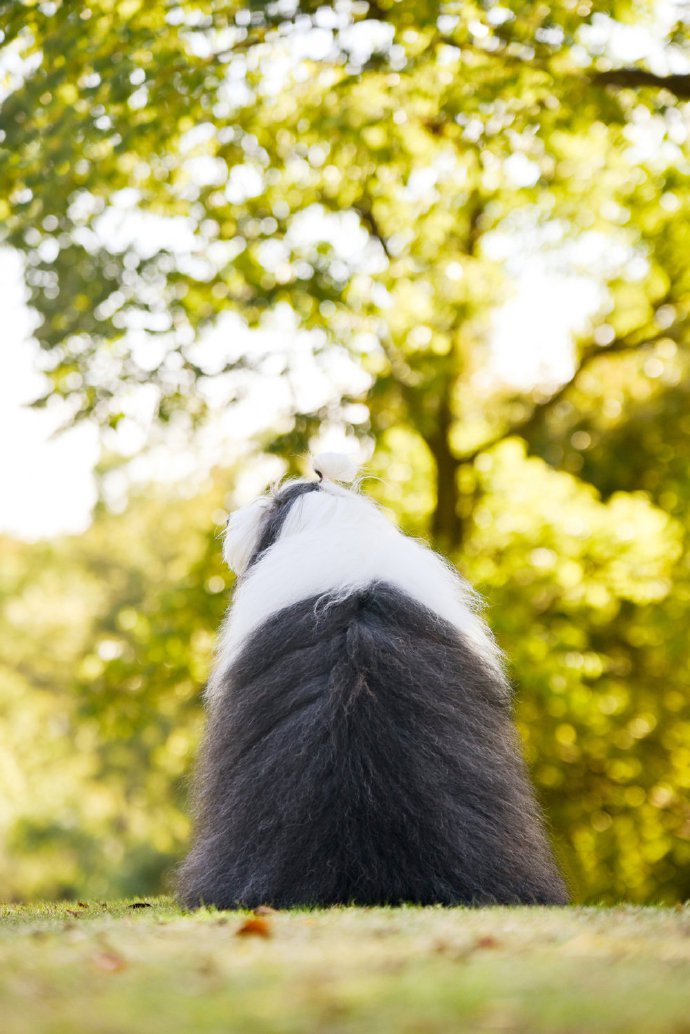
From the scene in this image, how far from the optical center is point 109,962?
2426mm

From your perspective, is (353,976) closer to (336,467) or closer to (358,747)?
(358,747)

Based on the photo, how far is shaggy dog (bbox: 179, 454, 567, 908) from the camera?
12.5ft

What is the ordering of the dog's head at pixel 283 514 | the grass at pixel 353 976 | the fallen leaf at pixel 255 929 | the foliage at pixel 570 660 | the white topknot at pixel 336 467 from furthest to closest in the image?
the foliage at pixel 570 660 → the white topknot at pixel 336 467 → the dog's head at pixel 283 514 → the fallen leaf at pixel 255 929 → the grass at pixel 353 976

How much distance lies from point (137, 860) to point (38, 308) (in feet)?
57.6

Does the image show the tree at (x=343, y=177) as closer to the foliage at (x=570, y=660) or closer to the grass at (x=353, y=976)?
the foliage at (x=570, y=660)

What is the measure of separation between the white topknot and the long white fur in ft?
1.01

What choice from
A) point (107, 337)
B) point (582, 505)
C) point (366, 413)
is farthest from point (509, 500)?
point (107, 337)

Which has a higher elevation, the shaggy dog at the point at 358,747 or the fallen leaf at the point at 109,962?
the fallen leaf at the point at 109,962

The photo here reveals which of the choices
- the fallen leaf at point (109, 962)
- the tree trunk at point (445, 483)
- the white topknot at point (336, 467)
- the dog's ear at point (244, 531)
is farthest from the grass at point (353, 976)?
the tree trunk at point (445, 483)

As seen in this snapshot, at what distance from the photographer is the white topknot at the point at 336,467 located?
17.2 ft

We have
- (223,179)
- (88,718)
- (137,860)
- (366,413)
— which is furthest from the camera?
(137,860)

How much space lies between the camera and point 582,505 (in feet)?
50.5

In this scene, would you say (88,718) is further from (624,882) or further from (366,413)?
(624,882)

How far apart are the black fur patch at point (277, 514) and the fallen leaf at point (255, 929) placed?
1.98 metres
